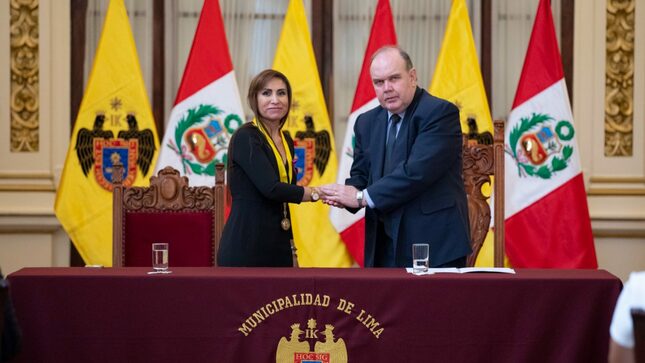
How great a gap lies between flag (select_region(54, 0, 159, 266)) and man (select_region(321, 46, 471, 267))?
2.51m

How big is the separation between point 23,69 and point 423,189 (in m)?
3.58

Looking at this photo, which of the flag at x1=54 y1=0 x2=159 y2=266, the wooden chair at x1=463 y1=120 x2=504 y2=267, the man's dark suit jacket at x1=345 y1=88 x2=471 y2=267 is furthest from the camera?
the flag at x1=54 y1=0 x2=159 y2=266

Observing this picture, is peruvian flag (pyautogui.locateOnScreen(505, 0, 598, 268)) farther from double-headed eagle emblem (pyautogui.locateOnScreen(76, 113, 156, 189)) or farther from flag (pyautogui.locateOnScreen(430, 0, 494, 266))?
double-headed eagle emblem (pyautogui.locateOnScreen(76, 113, 156, 189))

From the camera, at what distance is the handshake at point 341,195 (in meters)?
4.28

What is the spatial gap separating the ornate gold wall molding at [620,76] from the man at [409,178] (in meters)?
2.79

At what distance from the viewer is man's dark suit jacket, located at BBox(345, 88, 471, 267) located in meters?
4.05

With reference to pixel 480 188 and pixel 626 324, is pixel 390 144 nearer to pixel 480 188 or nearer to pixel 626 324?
pixel 480 188

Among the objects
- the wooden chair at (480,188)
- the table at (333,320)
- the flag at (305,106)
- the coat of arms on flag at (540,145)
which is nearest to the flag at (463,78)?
the coat of arms on flag at (540,145)

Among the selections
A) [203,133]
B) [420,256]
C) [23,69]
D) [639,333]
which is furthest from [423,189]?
[23,69]

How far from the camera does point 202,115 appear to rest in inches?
252

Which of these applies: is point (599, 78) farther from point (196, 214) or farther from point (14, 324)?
point (14, 324)

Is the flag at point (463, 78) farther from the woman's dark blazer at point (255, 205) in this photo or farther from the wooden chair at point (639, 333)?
the wooden chair at point (639, 333)

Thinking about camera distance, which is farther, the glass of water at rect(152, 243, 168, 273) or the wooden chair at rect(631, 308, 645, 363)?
the glass of water at rect(152, 243, 168, 273)

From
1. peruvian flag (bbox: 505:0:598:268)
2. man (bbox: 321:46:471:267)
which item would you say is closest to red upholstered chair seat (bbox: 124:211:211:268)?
man (bbox: 321:46:471:267)
